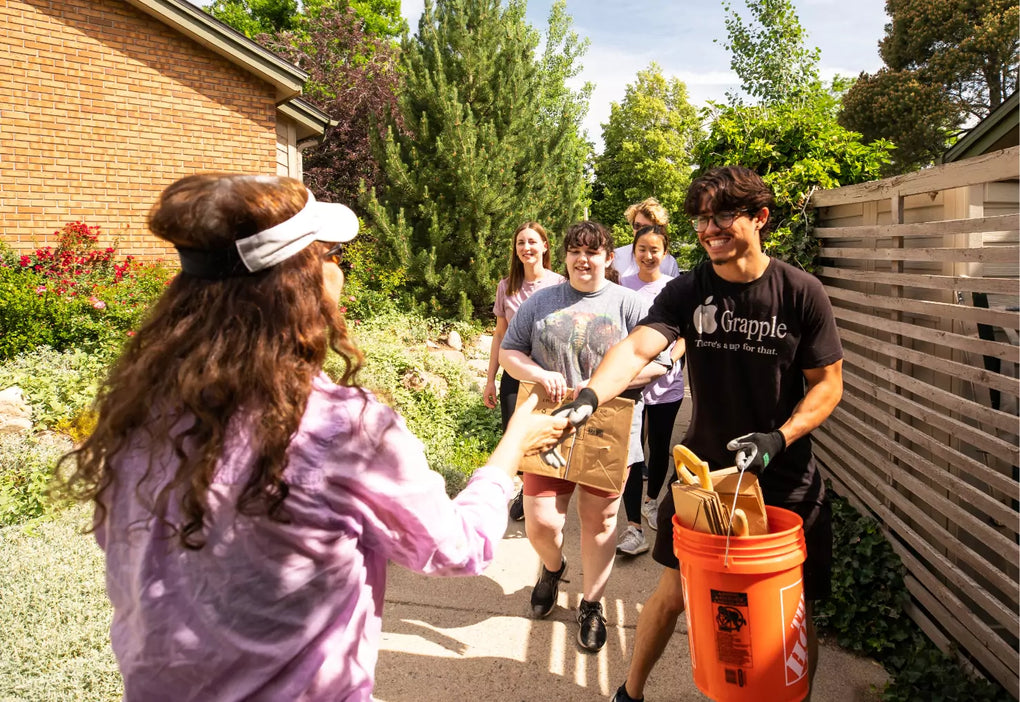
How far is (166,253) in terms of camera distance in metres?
11.4

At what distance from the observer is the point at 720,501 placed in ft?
7.68

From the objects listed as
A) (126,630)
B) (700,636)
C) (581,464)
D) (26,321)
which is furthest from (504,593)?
(26,321)

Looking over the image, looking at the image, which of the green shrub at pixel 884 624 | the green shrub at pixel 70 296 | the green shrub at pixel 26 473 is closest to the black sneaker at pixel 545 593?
the green shrub at pixel 884 624

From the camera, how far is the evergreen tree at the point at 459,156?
11.7 meters

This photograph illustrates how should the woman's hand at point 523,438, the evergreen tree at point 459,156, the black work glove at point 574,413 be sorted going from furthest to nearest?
the evergreen tree at point 459,156
the black work glove at point 574,413
the woman's hand at point 523,438

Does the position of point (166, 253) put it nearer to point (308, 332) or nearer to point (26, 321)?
point (26, 321)

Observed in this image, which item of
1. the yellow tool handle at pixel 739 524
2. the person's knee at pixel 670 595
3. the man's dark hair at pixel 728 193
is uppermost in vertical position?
the man's dark hair at pixel 728 193

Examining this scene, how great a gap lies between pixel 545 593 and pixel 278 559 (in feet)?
9.32

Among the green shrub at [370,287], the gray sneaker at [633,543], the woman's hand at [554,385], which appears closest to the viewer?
the woman's hand at [554,385]

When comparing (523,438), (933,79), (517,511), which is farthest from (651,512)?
(933,79)

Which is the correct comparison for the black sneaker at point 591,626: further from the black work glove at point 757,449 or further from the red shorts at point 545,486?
the black work glove at point 757,449

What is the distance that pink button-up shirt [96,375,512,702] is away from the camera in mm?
1288

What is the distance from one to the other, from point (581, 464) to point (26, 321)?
22.5ft

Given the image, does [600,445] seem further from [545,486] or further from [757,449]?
[757,449]
